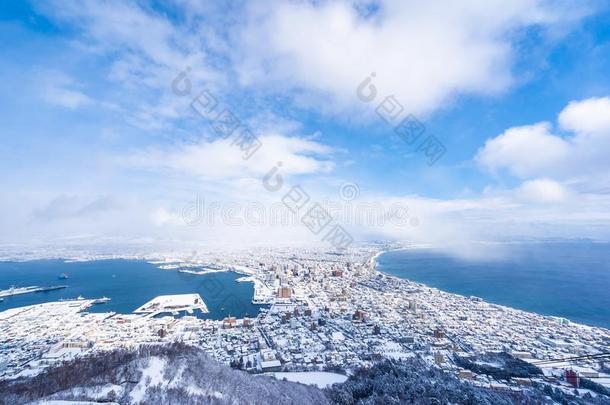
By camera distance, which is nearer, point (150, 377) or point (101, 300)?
point (150, 377)

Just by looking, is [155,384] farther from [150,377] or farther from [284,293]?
[284,293]

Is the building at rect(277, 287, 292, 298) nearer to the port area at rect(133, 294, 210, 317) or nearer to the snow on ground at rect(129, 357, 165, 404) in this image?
the port area at rect(133, 294, 210, 317)

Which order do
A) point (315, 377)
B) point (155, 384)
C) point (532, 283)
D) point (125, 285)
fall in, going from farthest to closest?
point (532, 283), point (125, 285), point (315, 377), point (155, 384)

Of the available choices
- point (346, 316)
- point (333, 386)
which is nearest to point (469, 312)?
point (346, 316)

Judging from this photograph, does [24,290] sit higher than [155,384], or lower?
lower

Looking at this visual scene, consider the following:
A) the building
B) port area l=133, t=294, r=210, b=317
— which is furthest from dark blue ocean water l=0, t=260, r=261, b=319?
the building

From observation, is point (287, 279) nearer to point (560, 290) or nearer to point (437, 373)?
point (437, 373)

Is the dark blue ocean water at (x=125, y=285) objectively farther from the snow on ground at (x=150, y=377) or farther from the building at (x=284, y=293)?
the snow on ground at (x=150, y=377)

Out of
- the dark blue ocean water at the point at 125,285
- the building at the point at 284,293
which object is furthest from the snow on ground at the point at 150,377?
the building at the point at 284,293

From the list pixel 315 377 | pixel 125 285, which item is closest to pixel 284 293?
pixel 315 377
